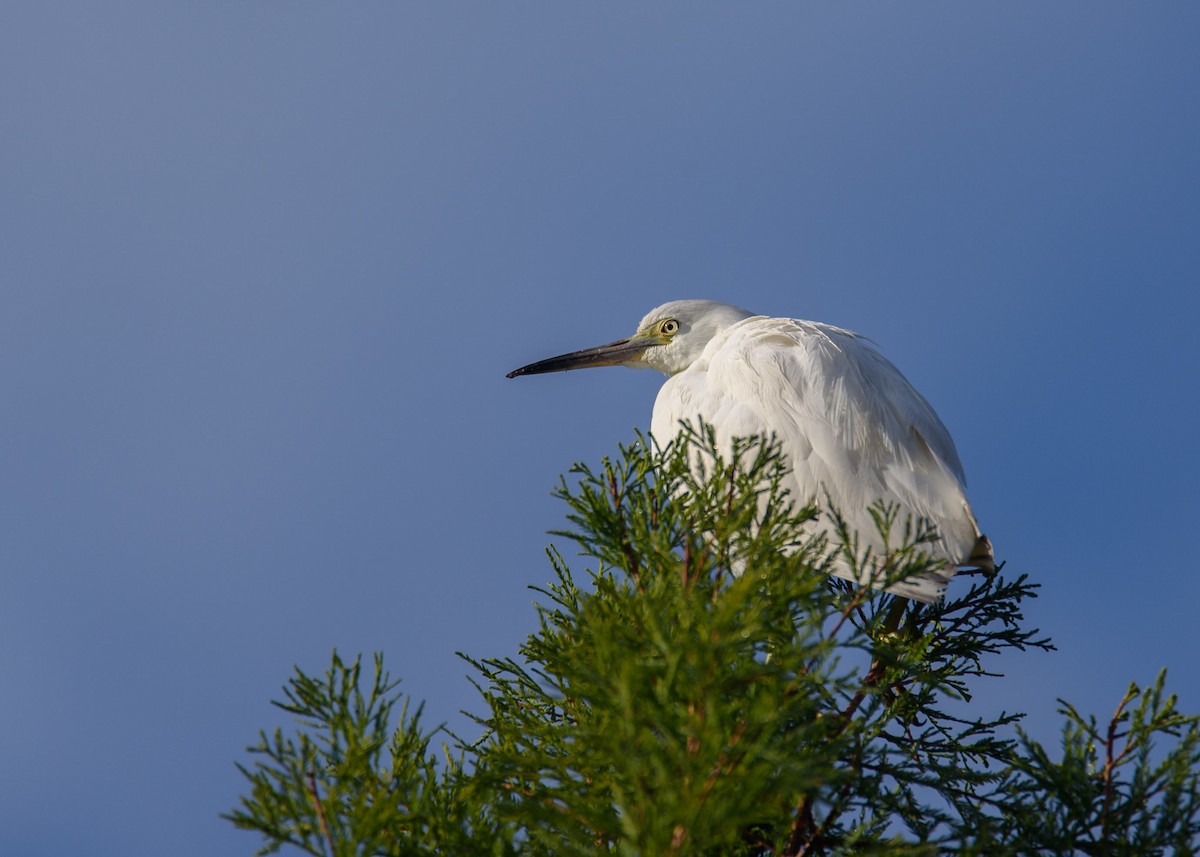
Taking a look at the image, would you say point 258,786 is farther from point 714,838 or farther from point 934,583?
point 934,583

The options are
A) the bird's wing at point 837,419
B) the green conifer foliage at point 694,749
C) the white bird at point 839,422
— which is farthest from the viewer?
the bird's wing at point 837,419

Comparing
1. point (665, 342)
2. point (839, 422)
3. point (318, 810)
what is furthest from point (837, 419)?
point (318, 810)

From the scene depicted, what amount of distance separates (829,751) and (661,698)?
16.5 inches

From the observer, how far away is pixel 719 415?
175 inches

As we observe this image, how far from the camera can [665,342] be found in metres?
6.47

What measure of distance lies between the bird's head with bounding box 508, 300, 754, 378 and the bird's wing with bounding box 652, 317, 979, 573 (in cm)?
148

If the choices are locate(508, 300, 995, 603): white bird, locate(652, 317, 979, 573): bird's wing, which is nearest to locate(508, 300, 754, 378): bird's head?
locate(508, 300, 995, 603): white bird

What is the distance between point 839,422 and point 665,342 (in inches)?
94.0

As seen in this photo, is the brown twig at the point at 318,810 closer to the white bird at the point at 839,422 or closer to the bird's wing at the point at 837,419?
the white bird at the point at 839,422

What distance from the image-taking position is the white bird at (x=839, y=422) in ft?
12.8

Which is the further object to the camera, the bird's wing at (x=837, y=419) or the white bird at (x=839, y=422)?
the bird's wing at (x=837, y=419)

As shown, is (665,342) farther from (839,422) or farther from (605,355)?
(839,422)

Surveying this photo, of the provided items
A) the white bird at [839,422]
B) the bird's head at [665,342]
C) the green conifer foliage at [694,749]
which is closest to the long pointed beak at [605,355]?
the bird's head at [665,342]

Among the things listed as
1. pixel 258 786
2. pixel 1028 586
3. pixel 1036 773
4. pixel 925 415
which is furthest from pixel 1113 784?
pixel 925 415
